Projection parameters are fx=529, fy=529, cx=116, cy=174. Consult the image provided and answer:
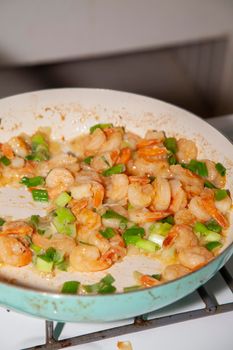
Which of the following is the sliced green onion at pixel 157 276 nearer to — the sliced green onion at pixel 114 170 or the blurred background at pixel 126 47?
the sliced green onion at pixel 114 170

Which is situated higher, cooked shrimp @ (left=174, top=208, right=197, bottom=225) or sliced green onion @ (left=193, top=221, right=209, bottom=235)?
cooked shrimp @ (left=174, top=208, right=197, bottom=225)

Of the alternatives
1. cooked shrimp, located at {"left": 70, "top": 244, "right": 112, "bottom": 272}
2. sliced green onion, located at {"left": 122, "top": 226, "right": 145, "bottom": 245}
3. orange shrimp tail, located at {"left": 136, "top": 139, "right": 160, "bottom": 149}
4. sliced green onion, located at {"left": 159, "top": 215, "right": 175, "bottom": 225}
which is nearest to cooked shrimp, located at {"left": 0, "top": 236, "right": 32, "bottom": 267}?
cooked shrimp, located at {"left": 70, "top": 244, "right": 112, "bottom": 272}

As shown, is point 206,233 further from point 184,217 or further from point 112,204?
point 112,204

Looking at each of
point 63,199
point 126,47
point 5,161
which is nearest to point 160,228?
point 63,199

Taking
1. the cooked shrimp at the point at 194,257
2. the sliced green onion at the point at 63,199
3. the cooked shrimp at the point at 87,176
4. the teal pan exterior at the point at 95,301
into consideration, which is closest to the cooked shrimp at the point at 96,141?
the cooked shrimp at the point at 87,176

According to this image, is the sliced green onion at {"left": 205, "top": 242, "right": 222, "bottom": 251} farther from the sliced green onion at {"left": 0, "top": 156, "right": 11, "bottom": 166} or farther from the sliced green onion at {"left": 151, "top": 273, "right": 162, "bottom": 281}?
the sliced green onion at {"left": 0, "top": 156, "right": 11, "bottom": 166}

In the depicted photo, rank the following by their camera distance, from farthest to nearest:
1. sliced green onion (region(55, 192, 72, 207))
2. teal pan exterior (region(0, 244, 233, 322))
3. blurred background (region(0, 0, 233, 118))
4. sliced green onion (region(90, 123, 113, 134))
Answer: blurred background (region(0, 0, 233, 118))
sliced green onion (region(90, 123, 113, 134))
sliced green onion (region(55, 192, 72, 207))
teal pan exterior (region(0, 244, 233, 322))
